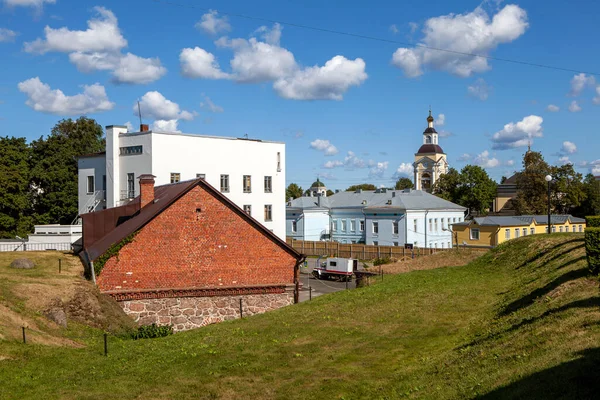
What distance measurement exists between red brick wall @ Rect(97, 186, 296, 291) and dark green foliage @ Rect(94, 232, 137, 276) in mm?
167

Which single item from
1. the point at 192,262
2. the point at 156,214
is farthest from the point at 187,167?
the point at 156,214

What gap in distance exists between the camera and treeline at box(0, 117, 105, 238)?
171 ft

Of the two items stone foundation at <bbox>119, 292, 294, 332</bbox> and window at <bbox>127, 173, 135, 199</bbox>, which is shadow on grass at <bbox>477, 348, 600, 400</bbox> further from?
window at <bbox>127, 173, 135, 199</bbox>

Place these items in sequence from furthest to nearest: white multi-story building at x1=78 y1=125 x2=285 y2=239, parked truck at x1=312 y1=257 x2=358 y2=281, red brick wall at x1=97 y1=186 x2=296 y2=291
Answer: parked truck at x1=312 y1=257 x2=358 y2=281 < white multi-story building at x1=78 y1=125 x2=285 y2=239 < red brick wall at x1=97 y1=186 x2=296 y2=291

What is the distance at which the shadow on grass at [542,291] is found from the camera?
16.9 m

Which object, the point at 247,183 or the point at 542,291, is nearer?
the point at 542,291

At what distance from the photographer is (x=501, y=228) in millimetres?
56156

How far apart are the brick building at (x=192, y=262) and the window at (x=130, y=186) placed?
19.2 meters

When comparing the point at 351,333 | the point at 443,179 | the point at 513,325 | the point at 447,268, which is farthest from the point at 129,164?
the point at 443,179

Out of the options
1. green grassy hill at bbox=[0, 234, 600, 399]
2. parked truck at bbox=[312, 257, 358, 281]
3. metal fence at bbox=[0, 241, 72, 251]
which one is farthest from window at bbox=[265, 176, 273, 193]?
green grassy hill at bbox=[0, 234, 600, 399]

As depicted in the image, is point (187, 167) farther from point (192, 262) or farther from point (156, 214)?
point (156, 214)

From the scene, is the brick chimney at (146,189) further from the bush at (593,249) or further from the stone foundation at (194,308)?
the bush at (593,249)

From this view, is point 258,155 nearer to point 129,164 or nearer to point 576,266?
point 129,164

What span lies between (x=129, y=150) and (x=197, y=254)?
2428 cm
